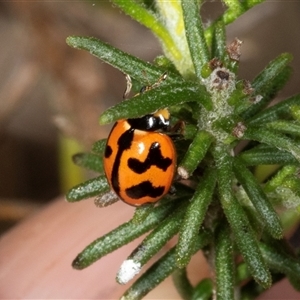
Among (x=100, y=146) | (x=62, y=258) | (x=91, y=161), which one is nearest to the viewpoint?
(x=100, y=146)

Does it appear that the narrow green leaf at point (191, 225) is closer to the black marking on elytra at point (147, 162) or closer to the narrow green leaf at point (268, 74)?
the black marking on elytra at point (147, 162)

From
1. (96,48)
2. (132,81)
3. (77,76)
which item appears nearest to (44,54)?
(77,76)

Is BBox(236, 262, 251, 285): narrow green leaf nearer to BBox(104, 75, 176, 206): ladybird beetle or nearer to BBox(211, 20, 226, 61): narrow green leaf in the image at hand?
BBox(104, 75, 176, 206): ladybird beetle

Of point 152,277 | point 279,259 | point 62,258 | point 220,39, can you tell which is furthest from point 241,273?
point 62,258

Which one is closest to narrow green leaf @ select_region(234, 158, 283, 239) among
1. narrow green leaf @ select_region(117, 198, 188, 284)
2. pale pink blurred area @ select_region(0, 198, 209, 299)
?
narrow green leaf @ select_region(117, 198, 188, 284)

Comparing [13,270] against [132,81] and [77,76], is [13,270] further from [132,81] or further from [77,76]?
[77,76]

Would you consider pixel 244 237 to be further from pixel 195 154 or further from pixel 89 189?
pixel 89 189
